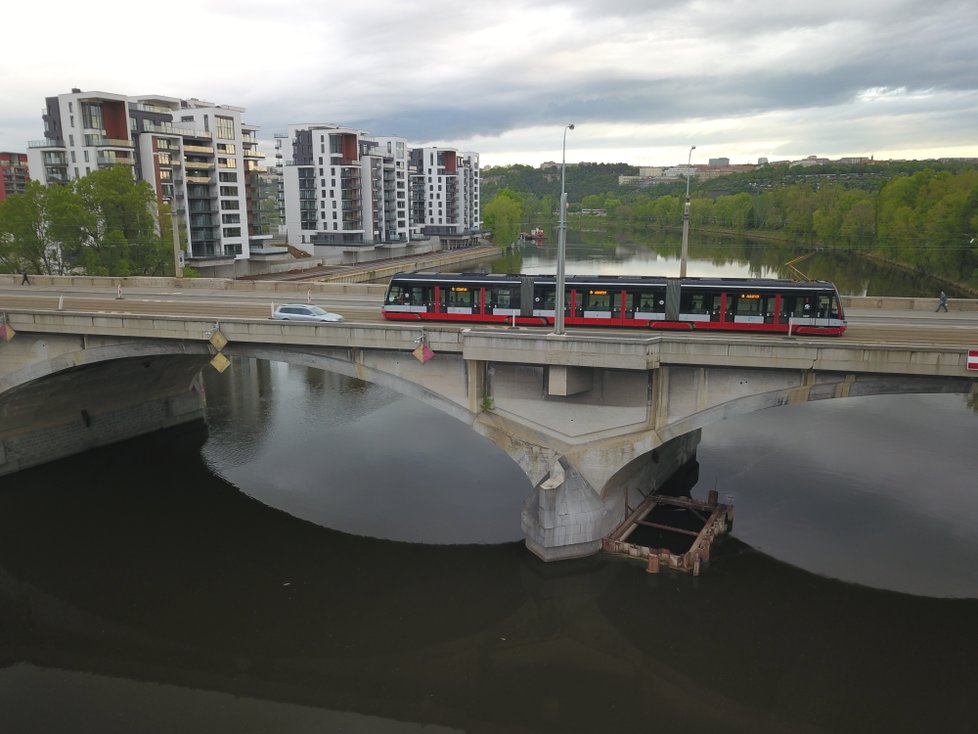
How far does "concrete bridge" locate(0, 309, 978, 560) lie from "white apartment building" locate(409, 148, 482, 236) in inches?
4847

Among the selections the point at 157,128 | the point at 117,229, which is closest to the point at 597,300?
the point at 117,229

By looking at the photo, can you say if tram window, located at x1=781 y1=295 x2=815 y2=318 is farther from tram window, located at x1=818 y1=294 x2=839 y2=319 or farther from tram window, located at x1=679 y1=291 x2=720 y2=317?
tram window, located at x1=679 y1=291 x2=720 y2=317

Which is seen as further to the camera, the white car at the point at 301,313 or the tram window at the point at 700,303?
the white car at the point at 301,313

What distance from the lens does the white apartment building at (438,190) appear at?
502ft

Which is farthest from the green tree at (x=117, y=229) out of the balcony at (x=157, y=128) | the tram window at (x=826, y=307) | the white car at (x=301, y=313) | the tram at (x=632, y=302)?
the tram window at (x=826, y=307)

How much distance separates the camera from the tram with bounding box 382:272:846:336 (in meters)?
25.9

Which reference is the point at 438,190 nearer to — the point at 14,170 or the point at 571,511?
the point at 14,170

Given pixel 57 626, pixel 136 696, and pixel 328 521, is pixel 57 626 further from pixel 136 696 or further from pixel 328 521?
pixel 328 521

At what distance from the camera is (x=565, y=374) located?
2338 centimetres

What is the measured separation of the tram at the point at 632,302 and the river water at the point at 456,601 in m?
8.00

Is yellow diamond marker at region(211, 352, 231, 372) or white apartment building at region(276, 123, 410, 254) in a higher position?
white apartment building at region(276, 123, 410, 254)

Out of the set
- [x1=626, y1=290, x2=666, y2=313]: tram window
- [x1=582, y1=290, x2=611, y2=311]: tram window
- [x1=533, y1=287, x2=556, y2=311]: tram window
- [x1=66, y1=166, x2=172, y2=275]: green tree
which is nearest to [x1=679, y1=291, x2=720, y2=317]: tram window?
[x1=626, y1=290, x2=666, y2=313]: tram window

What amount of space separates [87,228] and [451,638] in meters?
50.5

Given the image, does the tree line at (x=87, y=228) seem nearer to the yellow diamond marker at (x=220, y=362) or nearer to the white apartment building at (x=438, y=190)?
the yellow diamond marker at (x=220, y=362)
